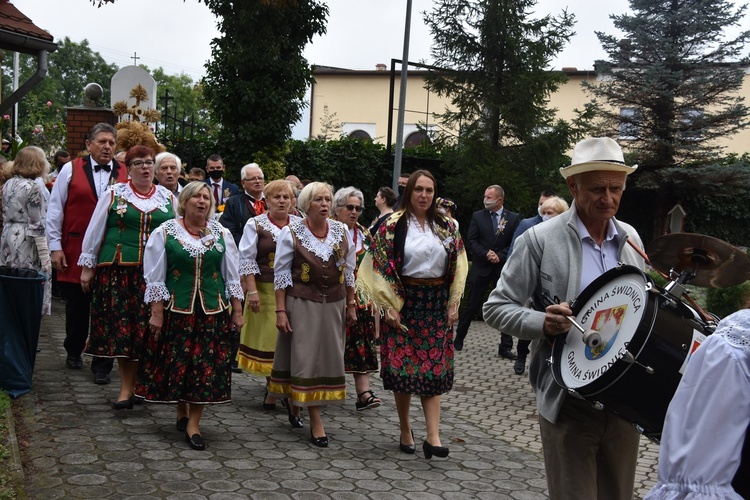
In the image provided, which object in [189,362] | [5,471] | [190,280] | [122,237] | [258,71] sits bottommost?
[5,471]

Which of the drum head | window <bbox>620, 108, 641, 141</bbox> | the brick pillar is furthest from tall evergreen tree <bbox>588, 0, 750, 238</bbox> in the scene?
the drum head

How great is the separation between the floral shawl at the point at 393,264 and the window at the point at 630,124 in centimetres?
2384

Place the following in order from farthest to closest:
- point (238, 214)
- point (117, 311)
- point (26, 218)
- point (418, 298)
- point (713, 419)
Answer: point (238, 214) < point (26, 218) < point (117, 311) < point (418, 298) < point (713, 419)

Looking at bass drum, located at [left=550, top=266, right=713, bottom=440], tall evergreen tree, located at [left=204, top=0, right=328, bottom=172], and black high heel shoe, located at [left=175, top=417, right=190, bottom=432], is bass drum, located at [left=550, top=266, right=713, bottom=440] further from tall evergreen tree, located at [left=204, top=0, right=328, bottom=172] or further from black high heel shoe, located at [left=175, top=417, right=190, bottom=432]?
tall evergreen tree, located at [left=204, top=0, right=328, bottom=172]

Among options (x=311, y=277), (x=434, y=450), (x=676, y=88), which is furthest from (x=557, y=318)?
(x=676, y=88)

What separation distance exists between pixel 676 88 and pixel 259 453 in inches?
988

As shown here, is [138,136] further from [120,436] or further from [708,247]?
[708,247]

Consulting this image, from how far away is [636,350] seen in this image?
3.36 meters

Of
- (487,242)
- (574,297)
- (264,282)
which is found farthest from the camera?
(487,242)

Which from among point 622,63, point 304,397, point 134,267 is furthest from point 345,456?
point 622,63

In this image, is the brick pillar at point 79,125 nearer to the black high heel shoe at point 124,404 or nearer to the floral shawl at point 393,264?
the black high heel shoe at point 124,404

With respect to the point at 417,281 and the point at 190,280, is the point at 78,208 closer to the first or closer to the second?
the point at 190,280

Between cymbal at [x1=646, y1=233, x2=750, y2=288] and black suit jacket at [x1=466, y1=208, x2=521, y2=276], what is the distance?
8025 mm

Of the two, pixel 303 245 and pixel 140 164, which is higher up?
pixel 140 164
